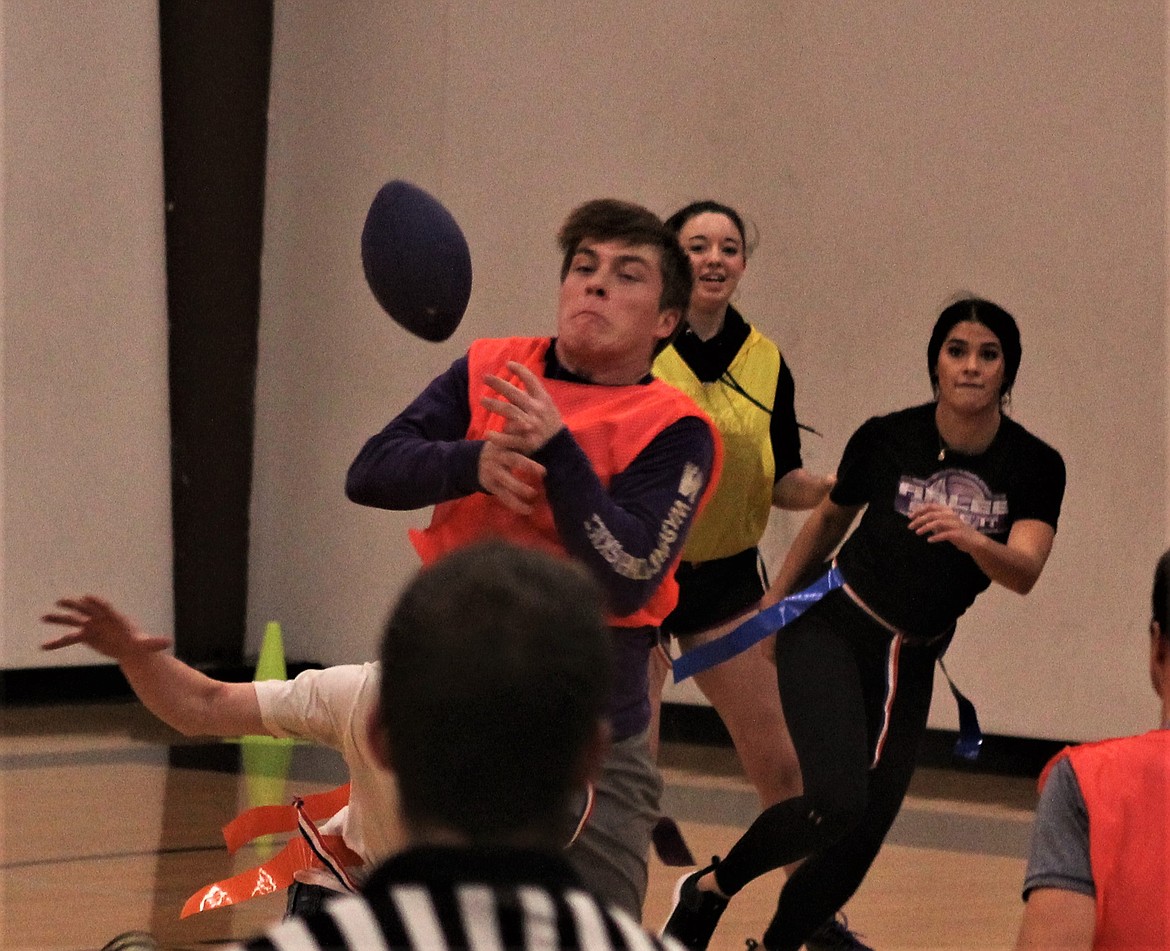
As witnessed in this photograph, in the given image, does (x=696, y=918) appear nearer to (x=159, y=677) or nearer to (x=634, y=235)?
(x=634, y=235)

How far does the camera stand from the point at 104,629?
2.24 metres

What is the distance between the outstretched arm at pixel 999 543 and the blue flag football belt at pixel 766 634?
1.04 feet

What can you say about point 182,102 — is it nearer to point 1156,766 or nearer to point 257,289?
point 257,289

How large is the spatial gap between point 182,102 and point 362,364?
5.48 feet

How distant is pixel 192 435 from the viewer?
9.97m

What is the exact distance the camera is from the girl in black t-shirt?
448cm

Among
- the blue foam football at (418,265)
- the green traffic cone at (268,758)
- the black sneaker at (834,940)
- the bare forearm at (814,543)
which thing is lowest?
the green traffic cone at (268,758)

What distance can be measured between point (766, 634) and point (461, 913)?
3.69 metres

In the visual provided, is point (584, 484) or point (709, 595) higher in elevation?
point (584, 484)

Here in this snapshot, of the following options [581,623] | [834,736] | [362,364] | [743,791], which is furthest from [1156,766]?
[362,364]

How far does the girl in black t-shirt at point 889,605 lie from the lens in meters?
4.48

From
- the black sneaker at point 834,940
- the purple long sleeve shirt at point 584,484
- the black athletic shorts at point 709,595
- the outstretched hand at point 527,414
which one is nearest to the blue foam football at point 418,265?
the purple long sleeve shirt at point 584,484

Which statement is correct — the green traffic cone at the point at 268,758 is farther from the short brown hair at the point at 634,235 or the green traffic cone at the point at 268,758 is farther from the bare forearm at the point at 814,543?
the short brown hair at the point at 634,235

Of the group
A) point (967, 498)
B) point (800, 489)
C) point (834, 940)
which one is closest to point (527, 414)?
point (967, 498)
